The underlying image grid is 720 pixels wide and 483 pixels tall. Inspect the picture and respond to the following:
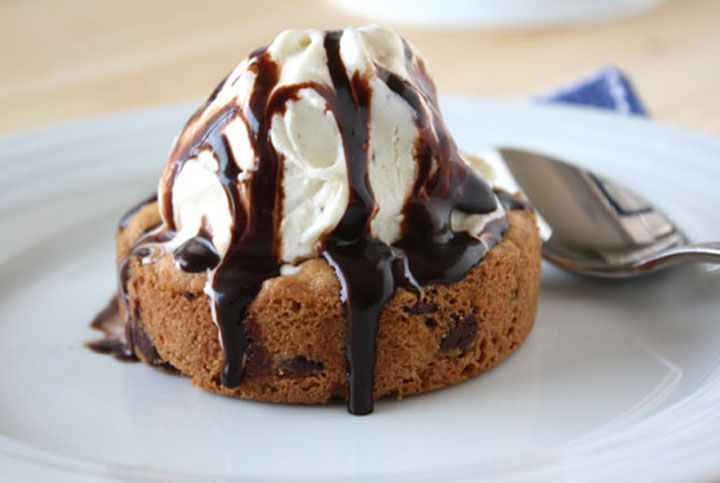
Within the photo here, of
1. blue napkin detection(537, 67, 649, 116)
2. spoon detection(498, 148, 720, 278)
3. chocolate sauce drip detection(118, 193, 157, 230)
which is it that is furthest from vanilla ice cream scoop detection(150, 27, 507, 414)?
blue napkin detection(537, 67, 649, 116)

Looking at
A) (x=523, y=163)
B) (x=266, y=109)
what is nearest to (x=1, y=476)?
(x=266, y=109)

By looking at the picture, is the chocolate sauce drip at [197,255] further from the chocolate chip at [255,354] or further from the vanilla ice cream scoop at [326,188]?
the chocolate chip at [255,354]

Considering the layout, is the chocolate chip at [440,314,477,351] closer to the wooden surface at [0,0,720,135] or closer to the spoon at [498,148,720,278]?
the spoon at [498,148,720,278]

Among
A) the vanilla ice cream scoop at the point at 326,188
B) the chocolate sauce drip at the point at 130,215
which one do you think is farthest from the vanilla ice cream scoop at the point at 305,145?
the chocolate sauce drip at the point at 130,215

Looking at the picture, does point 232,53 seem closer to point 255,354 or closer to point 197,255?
point 197,255

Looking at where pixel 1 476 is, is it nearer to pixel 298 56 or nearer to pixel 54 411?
pixel 54 411

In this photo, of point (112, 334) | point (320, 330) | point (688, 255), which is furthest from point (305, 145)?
point (688, 255)
